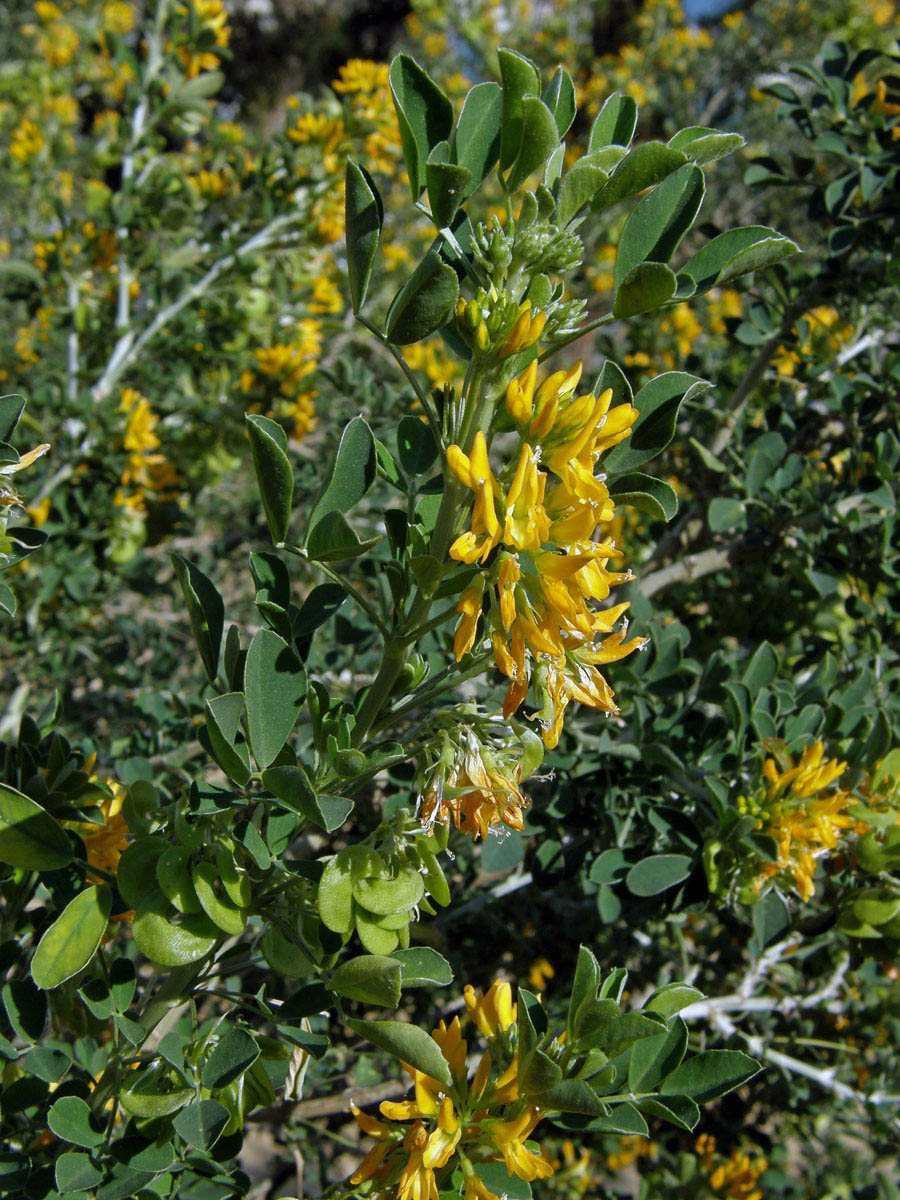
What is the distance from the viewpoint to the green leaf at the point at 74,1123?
0.76 m

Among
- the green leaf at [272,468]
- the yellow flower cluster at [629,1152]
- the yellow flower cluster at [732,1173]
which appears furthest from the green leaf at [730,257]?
the yellow flower cluster at [629,1152]

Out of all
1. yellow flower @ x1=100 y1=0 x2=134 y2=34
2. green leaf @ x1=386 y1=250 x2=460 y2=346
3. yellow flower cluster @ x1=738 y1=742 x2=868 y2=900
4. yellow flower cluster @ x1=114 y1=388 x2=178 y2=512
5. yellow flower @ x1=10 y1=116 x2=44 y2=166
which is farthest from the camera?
yellow flower @ x1=100 y1=0 x2=134 y2=34

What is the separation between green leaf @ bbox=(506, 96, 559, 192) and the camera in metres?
0.65

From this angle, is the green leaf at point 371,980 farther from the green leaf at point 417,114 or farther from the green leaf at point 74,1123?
the green leaf at point 417,114

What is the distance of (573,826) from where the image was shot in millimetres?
1320

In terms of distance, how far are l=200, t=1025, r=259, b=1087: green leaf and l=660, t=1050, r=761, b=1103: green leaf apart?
0.37m

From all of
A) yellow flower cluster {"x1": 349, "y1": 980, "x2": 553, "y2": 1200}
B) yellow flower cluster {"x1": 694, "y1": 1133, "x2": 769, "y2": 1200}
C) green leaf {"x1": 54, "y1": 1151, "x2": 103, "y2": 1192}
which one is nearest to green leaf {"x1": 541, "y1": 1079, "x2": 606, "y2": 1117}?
yellow flower cluster {"x1": 349, "y1": 980, "x2": 553, "y2": 1200}

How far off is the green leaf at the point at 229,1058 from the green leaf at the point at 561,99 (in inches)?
31.7

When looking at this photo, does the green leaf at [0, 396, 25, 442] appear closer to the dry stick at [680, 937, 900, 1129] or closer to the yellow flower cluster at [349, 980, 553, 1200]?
the yellow flower cluster at [349, 980, 553, 1200]

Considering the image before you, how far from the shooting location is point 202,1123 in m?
0.73

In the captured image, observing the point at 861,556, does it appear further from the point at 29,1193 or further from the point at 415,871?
the point at 29,1193

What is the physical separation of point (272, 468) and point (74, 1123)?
0.61m

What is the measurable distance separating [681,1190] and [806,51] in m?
→ 7.35

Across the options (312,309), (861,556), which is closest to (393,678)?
(861,556)
